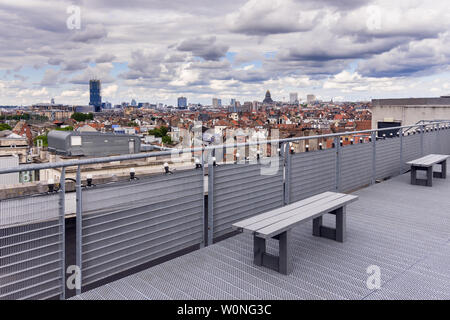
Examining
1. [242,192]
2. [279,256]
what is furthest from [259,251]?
[242,192]

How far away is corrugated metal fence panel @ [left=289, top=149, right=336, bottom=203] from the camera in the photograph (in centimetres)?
593

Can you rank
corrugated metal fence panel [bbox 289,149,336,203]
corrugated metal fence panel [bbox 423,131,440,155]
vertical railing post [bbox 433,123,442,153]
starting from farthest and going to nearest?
vertical railing post [bbox 433,123,442,153]
corrugated metal fence panel [bbox 423,131,440,155]
corrugated metal fence panel [bbox 289,149,336,203]

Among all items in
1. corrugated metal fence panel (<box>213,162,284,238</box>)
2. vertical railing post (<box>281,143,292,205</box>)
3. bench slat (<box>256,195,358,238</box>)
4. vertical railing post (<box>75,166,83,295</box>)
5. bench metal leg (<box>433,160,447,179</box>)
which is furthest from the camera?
bench metal leg (<box>433,160,447,179</box>)

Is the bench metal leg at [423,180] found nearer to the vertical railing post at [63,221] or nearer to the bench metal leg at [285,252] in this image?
the bench metal leg at [285,252]

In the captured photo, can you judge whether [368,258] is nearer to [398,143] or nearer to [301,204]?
[301,204]

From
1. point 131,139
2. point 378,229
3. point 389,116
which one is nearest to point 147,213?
point 378,229

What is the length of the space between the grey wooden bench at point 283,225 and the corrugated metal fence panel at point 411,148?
5.44 metres

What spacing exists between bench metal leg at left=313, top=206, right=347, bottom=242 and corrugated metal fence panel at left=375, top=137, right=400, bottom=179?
12.6 ft

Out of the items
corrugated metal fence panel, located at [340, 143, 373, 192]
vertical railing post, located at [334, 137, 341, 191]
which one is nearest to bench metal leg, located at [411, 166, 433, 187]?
corrugated metal fence panel, located at [340, 143, 373, 192]

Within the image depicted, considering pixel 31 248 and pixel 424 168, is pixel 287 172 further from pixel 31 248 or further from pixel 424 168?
pixel 424 168

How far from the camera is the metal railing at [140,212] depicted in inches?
118

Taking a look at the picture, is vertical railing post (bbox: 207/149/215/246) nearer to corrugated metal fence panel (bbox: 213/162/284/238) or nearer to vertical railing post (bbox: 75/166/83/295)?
corrugated metal fence panel (bbox: 213/162/284/238)

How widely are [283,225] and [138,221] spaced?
142 centimetres

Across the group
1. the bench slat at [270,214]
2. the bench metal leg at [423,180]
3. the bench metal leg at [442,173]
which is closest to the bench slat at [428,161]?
the bench metal leg at [423,180]
